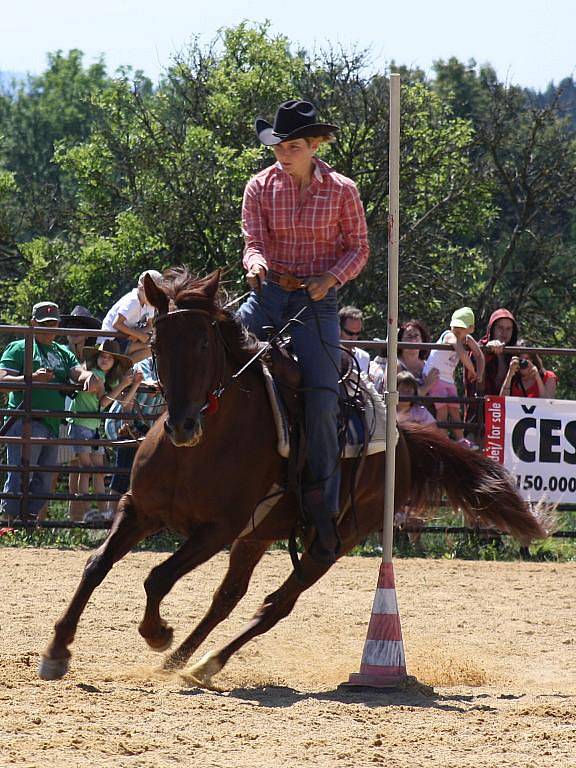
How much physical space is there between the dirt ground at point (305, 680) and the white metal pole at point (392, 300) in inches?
36.6

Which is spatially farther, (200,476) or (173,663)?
(173,663)

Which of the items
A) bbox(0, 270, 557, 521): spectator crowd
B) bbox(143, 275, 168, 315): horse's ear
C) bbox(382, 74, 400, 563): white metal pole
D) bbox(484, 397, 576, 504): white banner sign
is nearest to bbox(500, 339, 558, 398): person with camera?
bbox(0, 270, 557, 521): spectator crowd

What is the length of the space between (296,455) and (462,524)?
5.65 metres

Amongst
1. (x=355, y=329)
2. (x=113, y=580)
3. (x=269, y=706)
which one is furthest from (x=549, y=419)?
(x=269, y=706)

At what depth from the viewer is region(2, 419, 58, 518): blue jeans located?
1079 cm

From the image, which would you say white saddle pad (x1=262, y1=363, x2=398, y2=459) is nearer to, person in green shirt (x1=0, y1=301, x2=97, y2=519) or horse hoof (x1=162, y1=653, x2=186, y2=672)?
horse hoof (x1=162, y1=653, x2=186, y2=672)

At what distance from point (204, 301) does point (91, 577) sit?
4.55ft

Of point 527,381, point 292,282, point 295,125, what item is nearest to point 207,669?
point 292,282

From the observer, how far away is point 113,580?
8.76 metres

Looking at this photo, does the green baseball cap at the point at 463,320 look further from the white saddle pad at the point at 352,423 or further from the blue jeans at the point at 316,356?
the blue jeans at the point at 316,356

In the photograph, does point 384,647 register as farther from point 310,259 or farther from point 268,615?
point 310,259

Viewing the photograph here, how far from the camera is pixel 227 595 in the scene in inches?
245

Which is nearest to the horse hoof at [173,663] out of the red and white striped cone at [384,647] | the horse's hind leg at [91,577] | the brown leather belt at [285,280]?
the horse's hind leg at [91,577]

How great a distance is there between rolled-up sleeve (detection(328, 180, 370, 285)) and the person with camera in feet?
17.4
